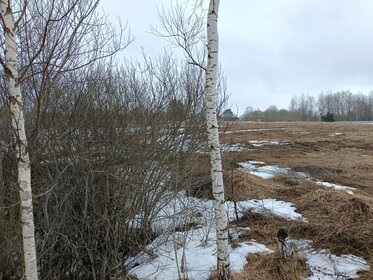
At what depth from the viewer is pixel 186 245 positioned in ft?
20.1

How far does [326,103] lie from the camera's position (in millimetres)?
90875

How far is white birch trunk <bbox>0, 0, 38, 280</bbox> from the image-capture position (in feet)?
10.9

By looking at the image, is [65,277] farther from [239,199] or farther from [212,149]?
[239,199]

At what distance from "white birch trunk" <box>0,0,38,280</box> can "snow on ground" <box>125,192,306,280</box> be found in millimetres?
1953

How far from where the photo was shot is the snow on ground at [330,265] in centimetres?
484

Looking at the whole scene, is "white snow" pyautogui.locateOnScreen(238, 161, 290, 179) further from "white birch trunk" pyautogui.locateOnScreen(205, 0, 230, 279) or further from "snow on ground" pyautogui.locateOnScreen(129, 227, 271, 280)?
"white birch trunk" pyautogui.locateOnScreen(205, 0, 230, 279)

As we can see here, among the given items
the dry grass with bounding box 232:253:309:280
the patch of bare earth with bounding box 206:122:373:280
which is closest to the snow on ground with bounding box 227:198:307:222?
the patch of bare earth with bounding box 206:122:373:280

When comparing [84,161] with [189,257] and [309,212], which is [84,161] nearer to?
[189,257]

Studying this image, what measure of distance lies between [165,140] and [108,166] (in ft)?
3.79

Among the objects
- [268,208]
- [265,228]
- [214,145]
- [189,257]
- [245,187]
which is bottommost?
[189,257]

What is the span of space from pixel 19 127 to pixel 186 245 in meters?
3.55

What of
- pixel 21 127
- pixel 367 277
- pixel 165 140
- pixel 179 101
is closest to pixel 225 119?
pixel 179 101

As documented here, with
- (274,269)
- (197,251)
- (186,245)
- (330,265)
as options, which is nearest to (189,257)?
(197,251)

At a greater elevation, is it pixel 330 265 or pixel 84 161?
pixel 84 161
